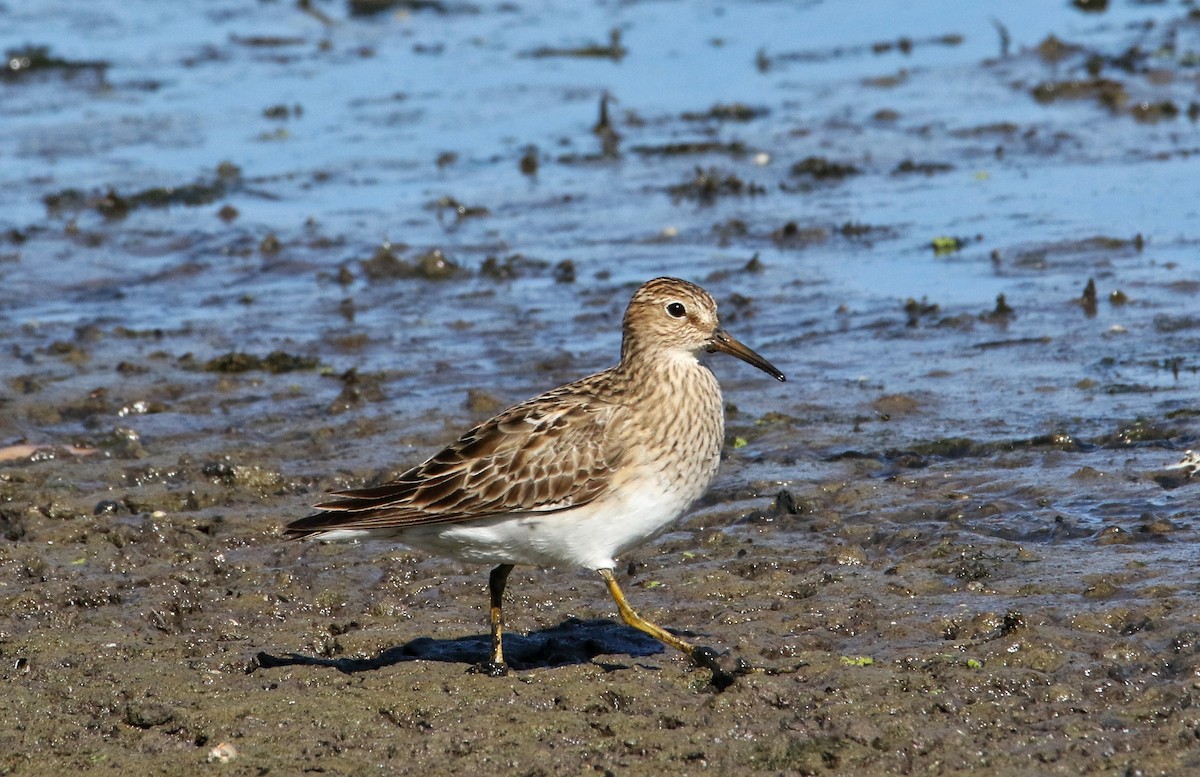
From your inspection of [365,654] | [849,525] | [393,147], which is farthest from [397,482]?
[393,147]

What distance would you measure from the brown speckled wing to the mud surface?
25.2 inches

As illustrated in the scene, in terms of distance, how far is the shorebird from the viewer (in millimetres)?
6984

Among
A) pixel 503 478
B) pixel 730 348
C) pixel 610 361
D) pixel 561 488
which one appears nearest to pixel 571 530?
pixel 561 488

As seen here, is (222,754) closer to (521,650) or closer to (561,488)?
(521,650)

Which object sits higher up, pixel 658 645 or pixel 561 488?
pixel 561 488

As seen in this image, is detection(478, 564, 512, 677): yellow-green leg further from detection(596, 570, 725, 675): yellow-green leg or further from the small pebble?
the small pebble

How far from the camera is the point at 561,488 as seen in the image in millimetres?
6996

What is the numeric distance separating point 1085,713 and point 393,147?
1336 cm

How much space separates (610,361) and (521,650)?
4.39 m

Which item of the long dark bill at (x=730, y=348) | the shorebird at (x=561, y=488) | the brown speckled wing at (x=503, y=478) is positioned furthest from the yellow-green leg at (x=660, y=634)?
the long dark bill at (x=730, y=348)

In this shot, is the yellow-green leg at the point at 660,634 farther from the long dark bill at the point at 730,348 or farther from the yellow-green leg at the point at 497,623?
the long dark bill at the point at 730,348

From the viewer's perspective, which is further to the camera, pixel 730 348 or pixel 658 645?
pixel 730 348

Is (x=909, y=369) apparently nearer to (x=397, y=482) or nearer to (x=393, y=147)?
(x=397, y=482)

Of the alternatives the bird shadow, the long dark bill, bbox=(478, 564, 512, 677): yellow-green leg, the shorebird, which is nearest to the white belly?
the shorebird
